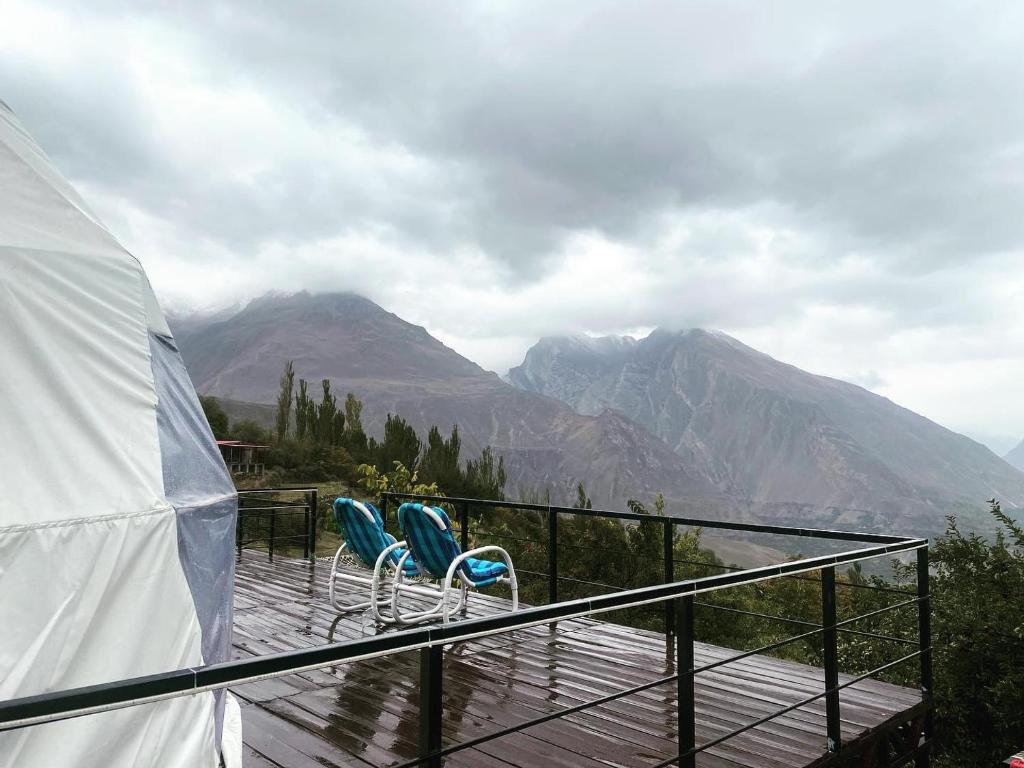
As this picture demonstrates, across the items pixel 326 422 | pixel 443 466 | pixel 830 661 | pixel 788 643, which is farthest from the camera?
pixel 326 422

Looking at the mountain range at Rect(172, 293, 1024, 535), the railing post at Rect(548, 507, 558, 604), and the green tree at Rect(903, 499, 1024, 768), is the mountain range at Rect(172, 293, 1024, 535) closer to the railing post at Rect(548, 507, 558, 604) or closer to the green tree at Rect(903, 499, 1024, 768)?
the railing post at Rect(548, 507, 558, 604)

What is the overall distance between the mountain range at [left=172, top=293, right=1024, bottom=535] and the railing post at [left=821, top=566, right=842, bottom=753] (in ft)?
215

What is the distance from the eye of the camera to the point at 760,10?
40.6 ft

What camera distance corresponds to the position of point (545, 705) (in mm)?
3047

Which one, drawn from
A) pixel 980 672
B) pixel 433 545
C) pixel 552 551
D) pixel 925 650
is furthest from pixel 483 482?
pixel 925 650

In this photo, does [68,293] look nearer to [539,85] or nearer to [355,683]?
[355,683]

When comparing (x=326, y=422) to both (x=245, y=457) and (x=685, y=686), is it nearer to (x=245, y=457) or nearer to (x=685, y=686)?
(x=245, y=457)

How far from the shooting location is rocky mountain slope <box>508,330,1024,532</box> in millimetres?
126625

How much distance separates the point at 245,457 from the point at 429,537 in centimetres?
2010

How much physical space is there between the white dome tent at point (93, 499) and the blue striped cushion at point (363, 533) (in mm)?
2169

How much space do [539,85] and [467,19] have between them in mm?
2204

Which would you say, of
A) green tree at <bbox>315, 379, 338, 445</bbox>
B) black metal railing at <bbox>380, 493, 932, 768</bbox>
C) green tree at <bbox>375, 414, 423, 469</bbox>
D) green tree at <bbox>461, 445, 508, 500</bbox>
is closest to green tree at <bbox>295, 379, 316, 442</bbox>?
green tree at <bbox>315, 379, 338, 445</bbox>

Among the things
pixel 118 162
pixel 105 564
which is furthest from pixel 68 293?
pixel 118 162

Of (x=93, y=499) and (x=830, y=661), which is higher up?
(x=93, y=499)
